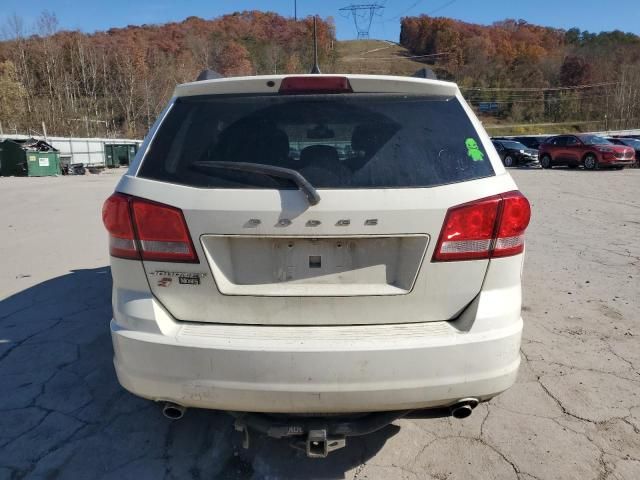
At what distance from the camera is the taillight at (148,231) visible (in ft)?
6.09

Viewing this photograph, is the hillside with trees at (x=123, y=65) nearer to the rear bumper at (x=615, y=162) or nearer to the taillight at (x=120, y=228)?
the rear bumper at (x=615, y=162)

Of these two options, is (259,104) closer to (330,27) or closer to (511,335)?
(511,335)

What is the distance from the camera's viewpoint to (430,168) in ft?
6.31

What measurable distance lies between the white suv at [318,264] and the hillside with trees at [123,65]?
44666mm

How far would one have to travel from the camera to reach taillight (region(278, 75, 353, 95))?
6.64 ft

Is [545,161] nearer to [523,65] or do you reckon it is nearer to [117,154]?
[117,154]

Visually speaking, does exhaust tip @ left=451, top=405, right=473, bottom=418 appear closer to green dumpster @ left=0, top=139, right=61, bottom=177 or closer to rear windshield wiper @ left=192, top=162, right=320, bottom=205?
rear windshield wiper @ left=192, top=162, right=320, bottom=205

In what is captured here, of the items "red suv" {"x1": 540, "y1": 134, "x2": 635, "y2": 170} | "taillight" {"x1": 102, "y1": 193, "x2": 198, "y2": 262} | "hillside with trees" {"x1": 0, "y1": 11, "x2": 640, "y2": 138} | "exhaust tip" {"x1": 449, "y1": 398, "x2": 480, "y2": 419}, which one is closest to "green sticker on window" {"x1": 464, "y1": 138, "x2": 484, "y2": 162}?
"exhaust tip" {"x1": 449, "y1": 398, "x2": 480, "y2": 419}

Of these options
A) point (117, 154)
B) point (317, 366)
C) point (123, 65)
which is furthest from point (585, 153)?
point (123, 65)

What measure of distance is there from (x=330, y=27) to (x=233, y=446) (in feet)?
122

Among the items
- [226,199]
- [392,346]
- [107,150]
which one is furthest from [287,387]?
[107,150]

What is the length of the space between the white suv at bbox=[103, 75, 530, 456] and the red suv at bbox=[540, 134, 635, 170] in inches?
985

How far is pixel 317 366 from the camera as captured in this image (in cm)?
176

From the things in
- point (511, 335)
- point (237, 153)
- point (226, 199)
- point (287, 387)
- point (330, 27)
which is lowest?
point (287, 387)
